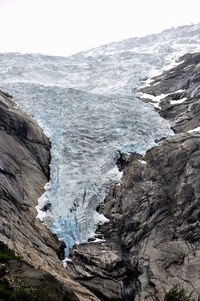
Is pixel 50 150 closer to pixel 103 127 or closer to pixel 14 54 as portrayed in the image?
pixel 103 127

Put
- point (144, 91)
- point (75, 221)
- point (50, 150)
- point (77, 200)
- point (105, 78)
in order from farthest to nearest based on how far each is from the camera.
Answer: point (105, 78) < point (144, 91) < point (50, 150) < point (77, 200) < point (75, 221)

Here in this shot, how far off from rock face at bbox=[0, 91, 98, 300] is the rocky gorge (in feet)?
0.26

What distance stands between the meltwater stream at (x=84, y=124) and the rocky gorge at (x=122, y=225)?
1.04 m

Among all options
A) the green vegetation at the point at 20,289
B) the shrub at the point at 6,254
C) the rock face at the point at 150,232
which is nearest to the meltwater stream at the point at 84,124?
the rock face at the point at 150,232

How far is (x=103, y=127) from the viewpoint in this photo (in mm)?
35906

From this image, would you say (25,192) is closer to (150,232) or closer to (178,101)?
(150,232)

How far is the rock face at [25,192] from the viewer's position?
19.9 m

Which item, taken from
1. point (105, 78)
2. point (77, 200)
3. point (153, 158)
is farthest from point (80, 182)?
point (105, 78)

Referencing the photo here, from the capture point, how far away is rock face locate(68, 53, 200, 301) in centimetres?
2127

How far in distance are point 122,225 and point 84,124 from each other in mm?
14417

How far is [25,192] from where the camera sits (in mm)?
25641

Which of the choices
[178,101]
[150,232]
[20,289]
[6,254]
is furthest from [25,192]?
[178,101]

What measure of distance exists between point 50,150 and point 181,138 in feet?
38.4

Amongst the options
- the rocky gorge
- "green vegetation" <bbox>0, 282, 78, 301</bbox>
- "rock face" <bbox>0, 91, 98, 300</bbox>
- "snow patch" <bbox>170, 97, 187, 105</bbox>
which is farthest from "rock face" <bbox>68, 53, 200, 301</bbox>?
"snow patch" <bbox>170, 97, 187, 105</bbox>
